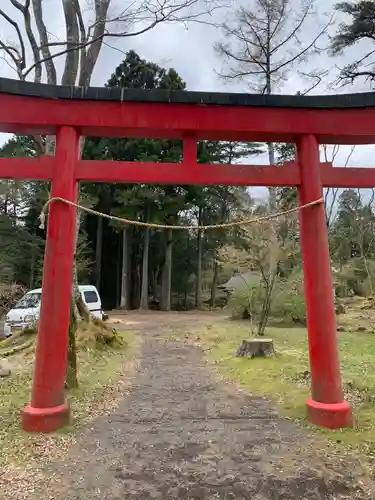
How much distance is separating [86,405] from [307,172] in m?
3.92

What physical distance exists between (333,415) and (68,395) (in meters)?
3.41

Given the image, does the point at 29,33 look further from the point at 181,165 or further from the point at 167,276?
the point at 167,276

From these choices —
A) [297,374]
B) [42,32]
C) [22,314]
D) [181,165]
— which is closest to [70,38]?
[42,32]

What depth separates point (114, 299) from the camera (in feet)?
92.9

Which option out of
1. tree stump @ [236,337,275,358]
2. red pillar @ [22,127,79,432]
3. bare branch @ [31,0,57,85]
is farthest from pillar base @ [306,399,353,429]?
bare branch @ [31,0,57,85]

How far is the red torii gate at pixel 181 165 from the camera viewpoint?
14.0 ft

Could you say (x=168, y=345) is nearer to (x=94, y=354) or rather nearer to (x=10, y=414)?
(x=94, y=354)

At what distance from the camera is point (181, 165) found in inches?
175

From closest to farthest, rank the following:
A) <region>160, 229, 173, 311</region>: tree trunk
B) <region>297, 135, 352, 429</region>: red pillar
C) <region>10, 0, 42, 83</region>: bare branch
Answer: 1. <region>297, 135, 352, 429</region>: red pillar
2. <region>10, 0, 42, 83</region>: bare branch
3. <region>160, 229, 173, 311</region>: tree trunk

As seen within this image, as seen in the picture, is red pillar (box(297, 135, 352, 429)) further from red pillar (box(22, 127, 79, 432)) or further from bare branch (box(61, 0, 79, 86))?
bare branch (box(61, 0, 79, 86))

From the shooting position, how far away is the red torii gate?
14.0ft

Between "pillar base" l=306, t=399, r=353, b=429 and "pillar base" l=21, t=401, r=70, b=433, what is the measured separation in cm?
267

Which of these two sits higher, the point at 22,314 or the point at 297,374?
the point at 22,314

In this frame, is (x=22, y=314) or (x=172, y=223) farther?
(x=172, y=223)
